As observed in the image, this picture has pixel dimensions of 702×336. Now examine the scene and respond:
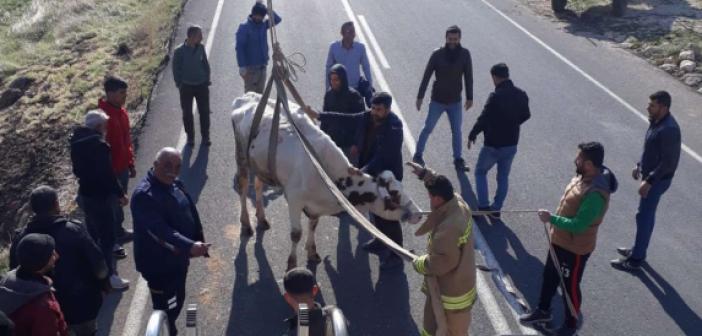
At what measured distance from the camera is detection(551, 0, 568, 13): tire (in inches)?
853

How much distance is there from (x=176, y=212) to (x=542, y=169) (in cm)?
697

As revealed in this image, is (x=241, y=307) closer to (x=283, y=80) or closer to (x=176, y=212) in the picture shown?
(x=176, y=212)

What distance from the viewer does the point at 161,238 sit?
6293mm

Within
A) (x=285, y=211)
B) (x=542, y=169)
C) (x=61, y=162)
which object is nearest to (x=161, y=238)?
(x=285, y=211)

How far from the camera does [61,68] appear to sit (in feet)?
51.6

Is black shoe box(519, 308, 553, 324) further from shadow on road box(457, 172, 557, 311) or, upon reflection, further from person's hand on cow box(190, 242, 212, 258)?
person's hand on cow box(190, 242, 212, 258)

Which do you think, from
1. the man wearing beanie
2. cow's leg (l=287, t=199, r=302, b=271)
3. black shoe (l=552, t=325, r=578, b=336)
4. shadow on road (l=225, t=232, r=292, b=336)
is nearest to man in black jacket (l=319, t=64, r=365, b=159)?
cow's leg (l=287, t=199, r=302, b=271)

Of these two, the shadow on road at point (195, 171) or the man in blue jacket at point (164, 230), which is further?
the shadow on road at point (195, 171)

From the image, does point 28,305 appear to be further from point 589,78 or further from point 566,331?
point 589,78

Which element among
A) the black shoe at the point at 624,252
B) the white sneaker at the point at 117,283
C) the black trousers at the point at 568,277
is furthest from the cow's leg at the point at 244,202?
the black shoe at the point at 624,252

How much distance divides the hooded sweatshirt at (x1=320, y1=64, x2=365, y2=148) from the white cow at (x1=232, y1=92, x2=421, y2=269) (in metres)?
0.52

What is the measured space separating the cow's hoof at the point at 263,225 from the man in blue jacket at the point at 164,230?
2.85 metres

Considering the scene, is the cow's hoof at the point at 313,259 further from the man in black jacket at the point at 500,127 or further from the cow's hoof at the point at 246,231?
the man in black jacket at the point at 500,127

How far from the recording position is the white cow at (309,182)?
7707 millimetres
